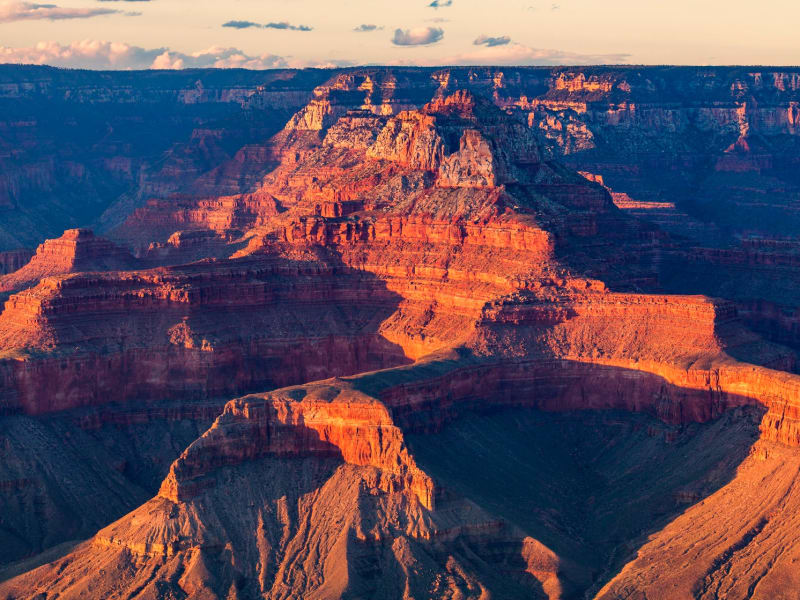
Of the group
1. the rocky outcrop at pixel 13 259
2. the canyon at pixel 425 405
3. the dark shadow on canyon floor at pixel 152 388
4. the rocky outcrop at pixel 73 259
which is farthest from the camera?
the rocky outcrop at pixel 13 259

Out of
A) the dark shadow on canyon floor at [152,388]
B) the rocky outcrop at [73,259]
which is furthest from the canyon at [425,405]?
the rocky outcrop at [73,259]

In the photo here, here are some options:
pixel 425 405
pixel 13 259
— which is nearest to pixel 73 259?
pixel 13 259

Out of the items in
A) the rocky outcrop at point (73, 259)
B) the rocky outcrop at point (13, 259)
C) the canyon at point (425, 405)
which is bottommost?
the rocky outcrop at point (13, 259)

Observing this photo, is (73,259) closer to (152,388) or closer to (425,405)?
(152,388)

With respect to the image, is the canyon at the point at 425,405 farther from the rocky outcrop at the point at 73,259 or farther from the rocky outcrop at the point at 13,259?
the rocky outcrop at the point at 13,259

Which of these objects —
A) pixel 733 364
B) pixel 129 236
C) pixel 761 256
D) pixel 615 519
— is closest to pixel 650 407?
pixel 733 364

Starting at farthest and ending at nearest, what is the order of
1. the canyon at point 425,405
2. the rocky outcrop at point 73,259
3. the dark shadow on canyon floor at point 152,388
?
1. the rocky outcrop at point 73,259
2. the dark shadow on canyon floor at point 152,388
3. the canyon at point 425,405

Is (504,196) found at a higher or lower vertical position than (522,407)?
higher

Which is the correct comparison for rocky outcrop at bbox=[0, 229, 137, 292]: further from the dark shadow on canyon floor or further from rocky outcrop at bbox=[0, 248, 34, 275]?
the dark shadow on canyon floor

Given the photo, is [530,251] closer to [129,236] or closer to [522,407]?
[522,407]
